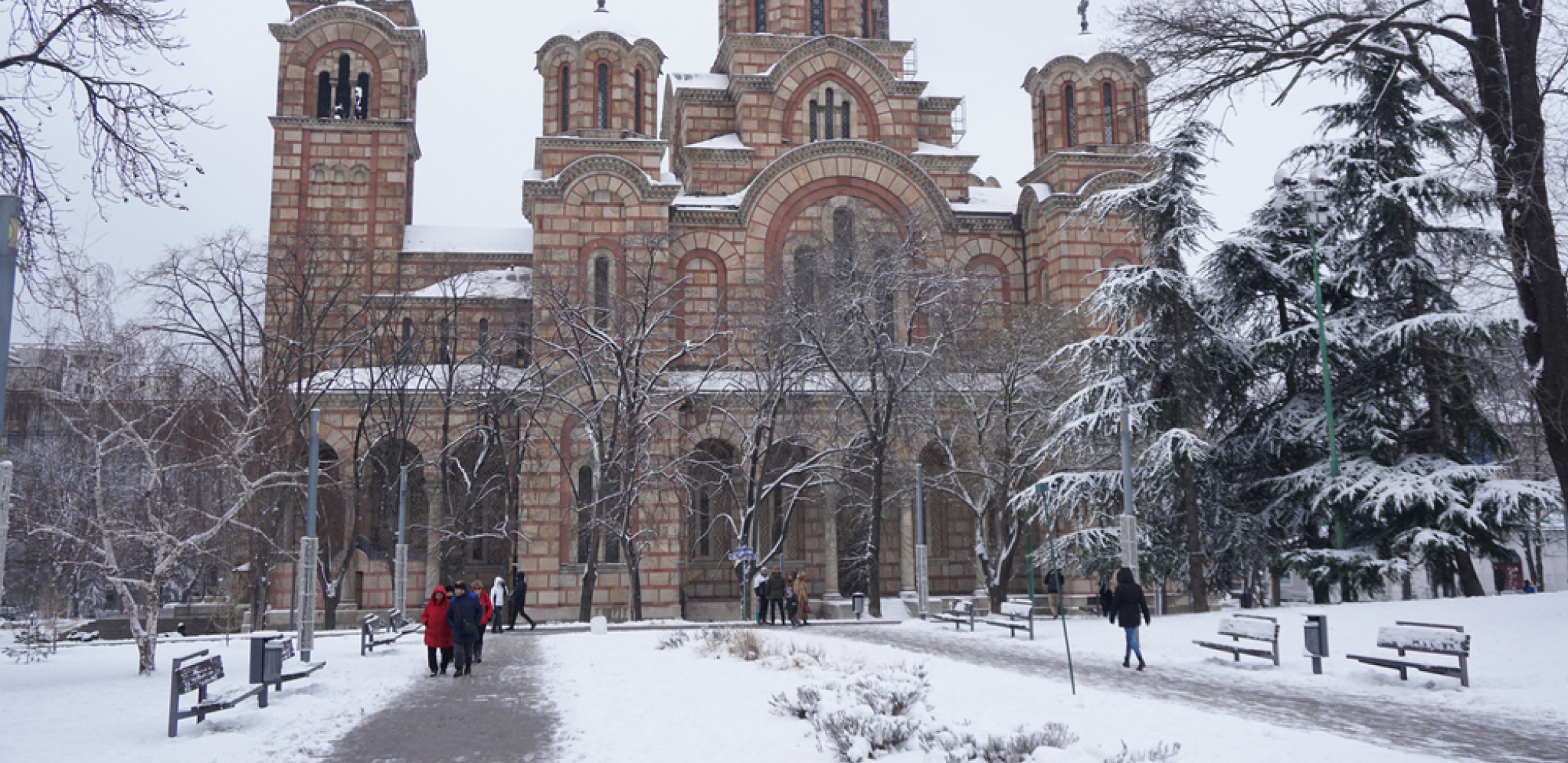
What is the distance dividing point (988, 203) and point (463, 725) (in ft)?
99.6

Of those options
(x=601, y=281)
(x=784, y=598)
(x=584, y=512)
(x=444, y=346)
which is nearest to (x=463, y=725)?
(x=784, y=598)

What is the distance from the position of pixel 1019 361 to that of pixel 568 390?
464 inches

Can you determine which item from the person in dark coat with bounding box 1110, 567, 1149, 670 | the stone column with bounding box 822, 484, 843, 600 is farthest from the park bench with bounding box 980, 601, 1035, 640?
the stone column with bounding box 822, 484, 843, 600

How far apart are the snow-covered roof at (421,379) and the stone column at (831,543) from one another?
8538 mm

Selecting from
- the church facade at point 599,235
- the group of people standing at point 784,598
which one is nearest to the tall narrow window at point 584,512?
the church facade at point 599,235

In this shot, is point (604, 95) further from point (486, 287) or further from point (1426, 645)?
point (1426, 645)

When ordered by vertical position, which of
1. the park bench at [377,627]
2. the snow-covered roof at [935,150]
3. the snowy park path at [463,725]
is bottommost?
the snowy park path at [463,725]

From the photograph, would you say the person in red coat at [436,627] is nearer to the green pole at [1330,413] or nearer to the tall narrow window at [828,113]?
the green pole at [1330,413]

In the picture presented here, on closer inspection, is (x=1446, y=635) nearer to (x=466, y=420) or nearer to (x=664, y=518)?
(x=664, y=518)

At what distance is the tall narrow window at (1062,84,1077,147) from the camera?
37219mm

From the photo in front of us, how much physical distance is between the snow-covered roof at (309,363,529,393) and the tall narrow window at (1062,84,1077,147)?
18.1 metres

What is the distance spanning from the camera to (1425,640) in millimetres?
12375

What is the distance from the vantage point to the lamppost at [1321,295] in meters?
20.8

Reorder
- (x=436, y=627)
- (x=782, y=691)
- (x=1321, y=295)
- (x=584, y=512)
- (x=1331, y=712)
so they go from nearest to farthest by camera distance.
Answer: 1. (x=1331, y=712)
2. (x=782, y=691)
3. (x=436, y=627)
4. (x=1321, y=295)
5. (x=584, y=512)
